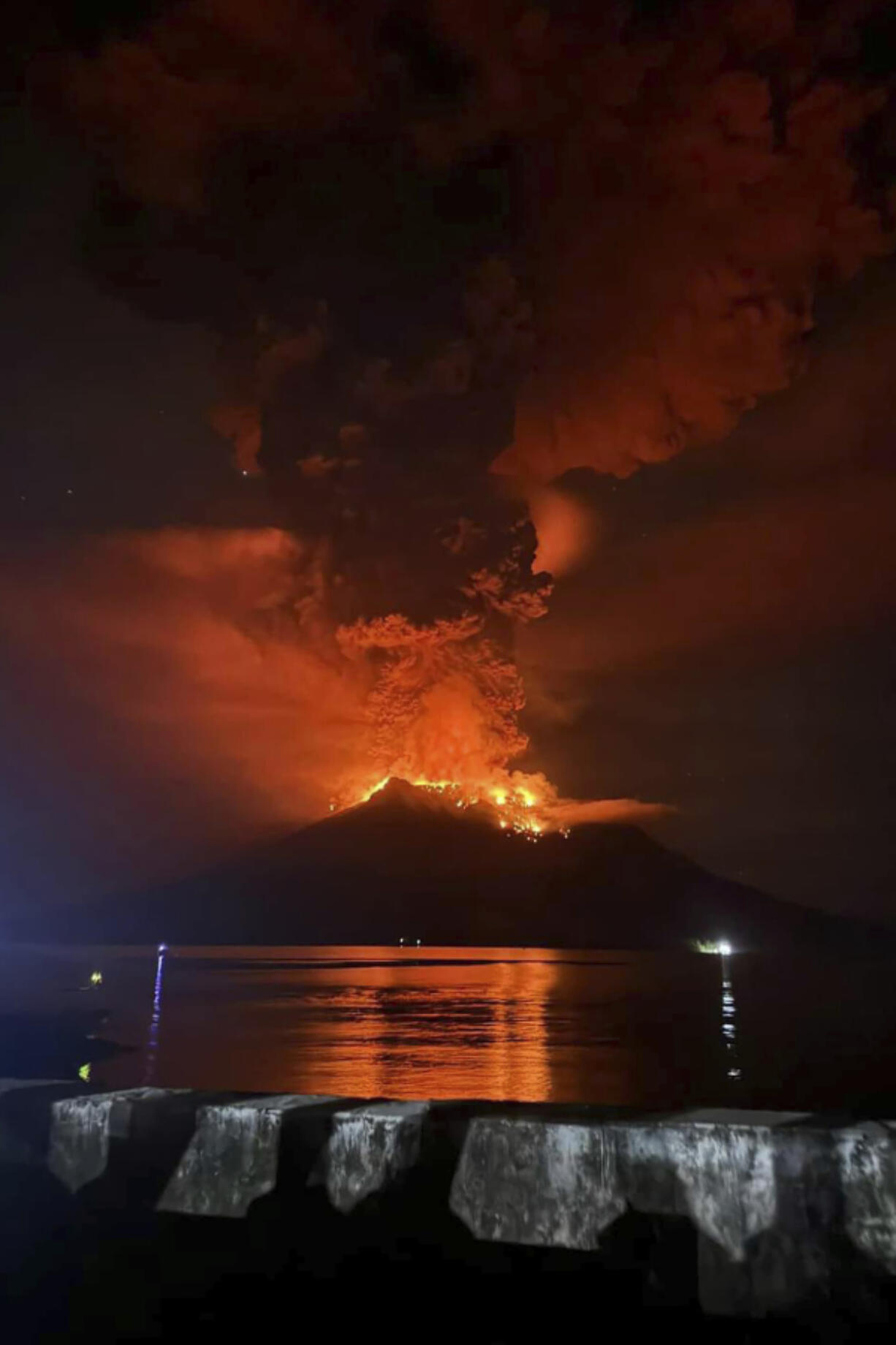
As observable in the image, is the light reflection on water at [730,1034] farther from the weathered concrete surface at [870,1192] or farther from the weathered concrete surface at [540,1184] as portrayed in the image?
the weathered concrete surface at [870,1192]

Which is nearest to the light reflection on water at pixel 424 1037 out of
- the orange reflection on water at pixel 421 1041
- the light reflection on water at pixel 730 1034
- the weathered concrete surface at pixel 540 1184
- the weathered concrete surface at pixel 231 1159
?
the orange reflection on water at pixel 421 1041

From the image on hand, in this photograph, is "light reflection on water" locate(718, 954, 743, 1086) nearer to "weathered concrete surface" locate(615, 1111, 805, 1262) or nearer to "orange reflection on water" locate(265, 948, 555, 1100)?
"orange reflection on water" locate(265, 948, 555, 1100)

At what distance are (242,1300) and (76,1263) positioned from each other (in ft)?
3.57

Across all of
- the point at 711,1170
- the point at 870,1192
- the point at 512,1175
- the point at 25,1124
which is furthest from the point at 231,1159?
the point at 870,1192

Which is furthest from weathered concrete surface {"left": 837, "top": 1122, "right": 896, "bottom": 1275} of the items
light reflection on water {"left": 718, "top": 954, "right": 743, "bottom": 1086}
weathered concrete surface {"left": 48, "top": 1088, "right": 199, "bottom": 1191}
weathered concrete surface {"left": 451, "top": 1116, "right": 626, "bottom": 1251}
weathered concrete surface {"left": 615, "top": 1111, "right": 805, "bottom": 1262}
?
light reflection on water {"left": 718, "top": 954, "right": 743, "bottom": 1086}

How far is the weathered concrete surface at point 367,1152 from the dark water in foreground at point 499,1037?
4.69m

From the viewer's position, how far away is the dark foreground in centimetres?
494

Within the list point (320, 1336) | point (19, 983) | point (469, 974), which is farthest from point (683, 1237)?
point (469, 974)

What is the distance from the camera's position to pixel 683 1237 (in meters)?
5.15

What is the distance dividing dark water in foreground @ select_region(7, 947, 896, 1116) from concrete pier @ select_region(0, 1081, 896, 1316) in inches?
185

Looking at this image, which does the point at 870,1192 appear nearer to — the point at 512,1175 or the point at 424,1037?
the point at 512,1175

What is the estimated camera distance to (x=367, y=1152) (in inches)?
226

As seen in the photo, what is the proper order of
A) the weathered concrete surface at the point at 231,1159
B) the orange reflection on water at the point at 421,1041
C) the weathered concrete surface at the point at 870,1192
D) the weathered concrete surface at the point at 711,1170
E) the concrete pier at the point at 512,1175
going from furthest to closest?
1. the orange reflection on water at the point at 421,1041
2. the weathered concrete surface at the point at 231,1159
3. the weathered concrete surface at the point at 711,1170
4. the concrete pier at the point at 512,1175
5. the weathered concrete surface at the point at 870,1192

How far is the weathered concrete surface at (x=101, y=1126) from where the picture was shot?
6211 millimetres
